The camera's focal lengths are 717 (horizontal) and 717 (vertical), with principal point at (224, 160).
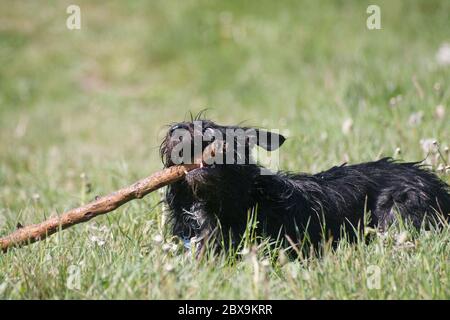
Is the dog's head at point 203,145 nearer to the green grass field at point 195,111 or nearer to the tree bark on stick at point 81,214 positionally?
the tree bark on stick at point 81,214

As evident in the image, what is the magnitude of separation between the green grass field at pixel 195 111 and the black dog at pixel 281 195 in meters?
0.26

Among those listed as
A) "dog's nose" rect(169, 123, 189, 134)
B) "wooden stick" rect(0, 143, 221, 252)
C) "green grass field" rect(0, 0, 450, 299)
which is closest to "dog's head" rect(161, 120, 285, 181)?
"dog's nose" rect(169, 123, 189, 134)

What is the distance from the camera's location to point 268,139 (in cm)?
427

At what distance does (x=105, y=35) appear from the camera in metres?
13.9

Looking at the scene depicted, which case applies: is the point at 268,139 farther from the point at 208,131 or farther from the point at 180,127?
the point at 180,127

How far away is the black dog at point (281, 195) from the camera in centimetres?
403

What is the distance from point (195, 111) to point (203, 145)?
6.47m

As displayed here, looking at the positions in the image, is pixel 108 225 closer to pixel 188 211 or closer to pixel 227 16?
pixel 188 211

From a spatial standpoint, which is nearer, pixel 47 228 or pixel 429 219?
pixel 47 228

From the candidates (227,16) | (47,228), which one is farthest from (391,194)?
(227,16)

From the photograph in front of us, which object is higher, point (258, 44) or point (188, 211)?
point (258, 44)

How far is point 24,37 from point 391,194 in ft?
35.5

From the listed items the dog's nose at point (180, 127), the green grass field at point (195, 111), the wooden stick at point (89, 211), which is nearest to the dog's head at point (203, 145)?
the dog's nose at point (180, 127)

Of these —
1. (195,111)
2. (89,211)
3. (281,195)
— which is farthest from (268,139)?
(195,111)
